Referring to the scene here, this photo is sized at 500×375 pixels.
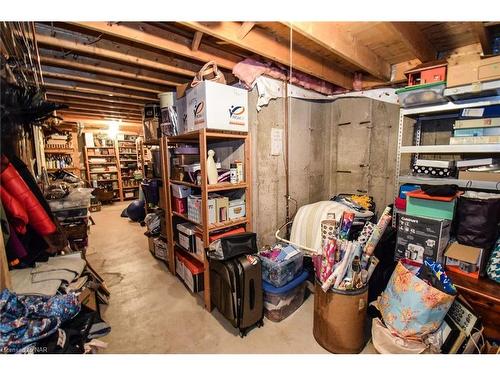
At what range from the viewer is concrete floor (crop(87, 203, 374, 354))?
5.47 feet

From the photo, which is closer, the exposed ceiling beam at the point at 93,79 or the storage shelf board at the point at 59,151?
the exposed ceiling beam at the point at 93,79

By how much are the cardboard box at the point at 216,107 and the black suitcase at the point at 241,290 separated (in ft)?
3.74

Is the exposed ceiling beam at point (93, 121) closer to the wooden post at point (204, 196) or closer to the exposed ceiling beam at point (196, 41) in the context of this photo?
the exposed ceiling beam at point (196, 41)

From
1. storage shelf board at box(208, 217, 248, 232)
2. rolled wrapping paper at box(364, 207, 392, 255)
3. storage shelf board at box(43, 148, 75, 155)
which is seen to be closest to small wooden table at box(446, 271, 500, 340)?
rolled wrapping paper at box(364, 207, 392, 255)

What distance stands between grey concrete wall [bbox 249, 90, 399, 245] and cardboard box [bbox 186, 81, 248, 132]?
322 millimetres

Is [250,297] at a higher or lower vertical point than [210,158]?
lower

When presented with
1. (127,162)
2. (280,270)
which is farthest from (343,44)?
(127,162)

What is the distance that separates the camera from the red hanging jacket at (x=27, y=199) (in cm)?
126

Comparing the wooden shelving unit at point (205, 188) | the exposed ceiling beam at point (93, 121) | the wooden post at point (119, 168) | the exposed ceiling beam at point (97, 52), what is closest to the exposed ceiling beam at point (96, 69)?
the exposed ceiling beam at point (97, 52)

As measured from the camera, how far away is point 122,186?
24.1ft
